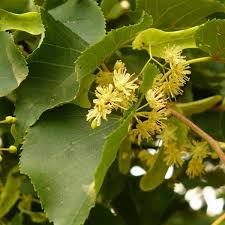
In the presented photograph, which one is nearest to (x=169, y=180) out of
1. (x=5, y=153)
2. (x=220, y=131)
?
(x=220, y=131)

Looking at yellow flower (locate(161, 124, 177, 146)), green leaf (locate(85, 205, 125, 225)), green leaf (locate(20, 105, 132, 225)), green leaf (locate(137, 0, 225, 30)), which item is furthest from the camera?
green leaf (locate(85, 205, 125, 225))

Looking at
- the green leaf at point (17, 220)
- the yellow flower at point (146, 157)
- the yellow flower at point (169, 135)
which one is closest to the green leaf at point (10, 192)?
the green leaf at point (17, 220)

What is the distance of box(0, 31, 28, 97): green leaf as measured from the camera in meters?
0.86

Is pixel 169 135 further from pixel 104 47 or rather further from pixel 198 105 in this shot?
pixel 104 47

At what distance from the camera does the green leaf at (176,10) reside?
0.99m

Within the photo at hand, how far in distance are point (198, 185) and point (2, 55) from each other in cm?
83

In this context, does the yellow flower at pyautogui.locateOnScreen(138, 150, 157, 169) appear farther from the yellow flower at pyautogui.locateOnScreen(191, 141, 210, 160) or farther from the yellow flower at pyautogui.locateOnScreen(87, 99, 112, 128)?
the yellow flower at pyautogui.locateOnScreen(87, 99, 112, 128)

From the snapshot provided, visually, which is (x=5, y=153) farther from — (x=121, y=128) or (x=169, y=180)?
(x=121, y=128)

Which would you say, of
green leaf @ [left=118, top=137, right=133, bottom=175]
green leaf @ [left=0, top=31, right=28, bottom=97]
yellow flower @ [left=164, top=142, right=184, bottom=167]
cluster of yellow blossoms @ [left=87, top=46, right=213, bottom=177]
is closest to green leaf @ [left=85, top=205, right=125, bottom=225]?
green leaf @ [left=118, top=137, right=133, bottom=175]

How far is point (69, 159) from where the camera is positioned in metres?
0.82

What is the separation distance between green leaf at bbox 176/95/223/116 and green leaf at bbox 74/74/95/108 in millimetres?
283

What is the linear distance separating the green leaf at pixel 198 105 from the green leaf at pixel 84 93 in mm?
283

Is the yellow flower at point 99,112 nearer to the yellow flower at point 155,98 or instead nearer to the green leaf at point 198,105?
the yellow flower at point 155,98

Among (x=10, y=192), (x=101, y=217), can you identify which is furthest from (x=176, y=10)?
(x=10, y=192)
